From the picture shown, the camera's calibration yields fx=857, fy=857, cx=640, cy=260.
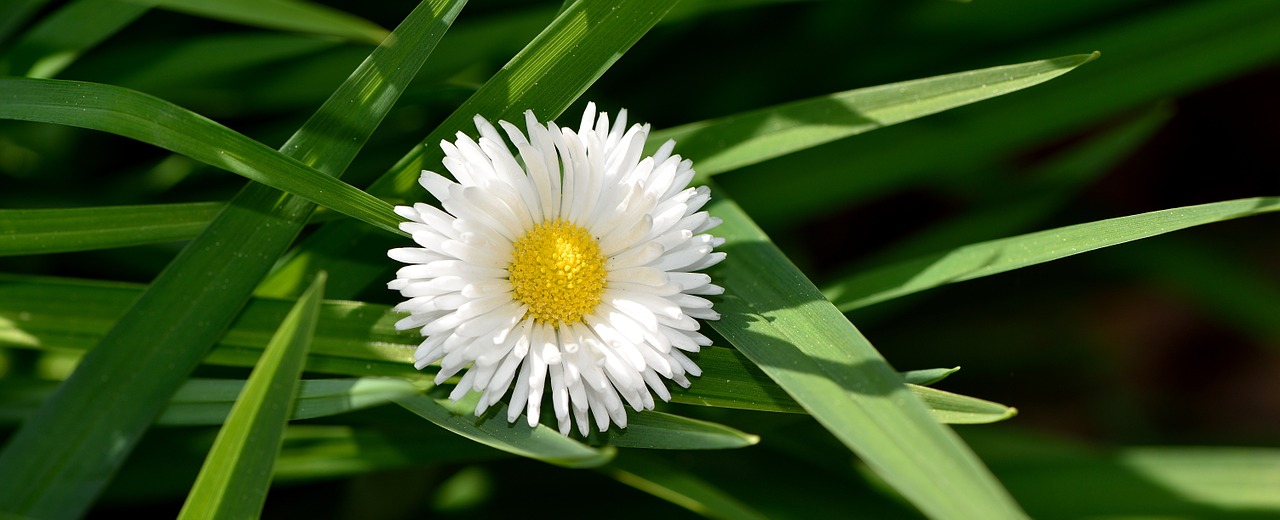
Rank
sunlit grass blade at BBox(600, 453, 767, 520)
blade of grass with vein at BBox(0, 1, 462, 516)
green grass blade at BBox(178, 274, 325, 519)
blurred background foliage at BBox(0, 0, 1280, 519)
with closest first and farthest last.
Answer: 1. green grass blade at BBox(178, 274, 325, 519)
2. blade of grass with vein at BBox(0, 1, 462, 516)
3. sunlit grass blade at BBox(600, 453, 767, 520)
4. blurred background foliage at BBox(0, 0, 1280, 519)

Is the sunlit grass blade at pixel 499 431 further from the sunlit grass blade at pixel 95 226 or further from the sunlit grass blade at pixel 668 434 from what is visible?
the sunlit grass blade at pixel 95 226

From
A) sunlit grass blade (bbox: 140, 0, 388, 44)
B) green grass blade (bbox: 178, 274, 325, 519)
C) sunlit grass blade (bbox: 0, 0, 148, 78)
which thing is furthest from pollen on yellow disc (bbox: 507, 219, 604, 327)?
sunlit grass blade (bbox: 0, 0, 148, 78)

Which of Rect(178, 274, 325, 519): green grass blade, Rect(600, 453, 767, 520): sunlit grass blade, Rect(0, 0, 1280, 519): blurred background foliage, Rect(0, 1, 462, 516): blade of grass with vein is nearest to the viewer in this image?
Rect(178, 274, 325, 519): green grass blade

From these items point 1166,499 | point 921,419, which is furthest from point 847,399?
point 1166,499

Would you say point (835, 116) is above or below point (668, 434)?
above

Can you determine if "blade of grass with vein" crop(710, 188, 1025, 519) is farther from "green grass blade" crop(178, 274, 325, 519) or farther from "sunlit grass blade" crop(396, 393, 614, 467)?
"green grass blade" crop(178, 274, 325, 519)

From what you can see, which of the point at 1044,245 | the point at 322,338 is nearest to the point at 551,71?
the point at 322,338

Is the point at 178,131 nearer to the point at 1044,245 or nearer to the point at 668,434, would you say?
the point at 668,434
